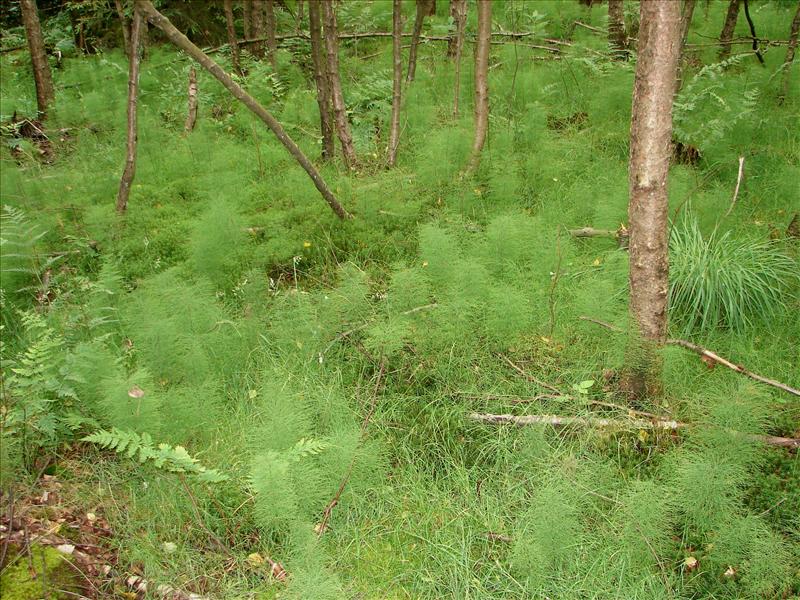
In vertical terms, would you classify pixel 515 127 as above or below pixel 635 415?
above

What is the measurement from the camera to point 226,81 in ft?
12.7

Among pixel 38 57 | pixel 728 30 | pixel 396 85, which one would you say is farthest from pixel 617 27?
pixel 38 57

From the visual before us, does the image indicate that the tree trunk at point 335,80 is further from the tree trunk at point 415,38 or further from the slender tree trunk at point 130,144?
the slender tree trunk at point 130,144

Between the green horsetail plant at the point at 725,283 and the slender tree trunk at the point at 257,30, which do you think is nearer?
the green horsetail plant at the point at 725,283

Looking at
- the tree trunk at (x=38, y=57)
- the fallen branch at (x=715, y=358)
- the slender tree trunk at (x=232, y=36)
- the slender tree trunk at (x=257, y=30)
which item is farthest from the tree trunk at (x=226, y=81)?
the slender tree trunk at (x=257, y=30)

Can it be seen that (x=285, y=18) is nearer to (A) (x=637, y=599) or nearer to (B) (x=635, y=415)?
(B) (x=635, y=415)

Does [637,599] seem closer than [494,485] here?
Yes

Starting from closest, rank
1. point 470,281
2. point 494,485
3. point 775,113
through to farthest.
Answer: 1. point 494,485
2. point 470,281
3. point 775,113

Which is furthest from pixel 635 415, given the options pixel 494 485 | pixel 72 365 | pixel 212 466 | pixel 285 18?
pixel 285 18

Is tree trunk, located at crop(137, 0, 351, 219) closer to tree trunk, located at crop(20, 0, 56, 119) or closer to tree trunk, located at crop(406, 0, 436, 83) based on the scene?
tree trunk, located at crop(406, 0, 436, 83)

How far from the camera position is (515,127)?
542 centimetres

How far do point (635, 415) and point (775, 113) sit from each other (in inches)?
146

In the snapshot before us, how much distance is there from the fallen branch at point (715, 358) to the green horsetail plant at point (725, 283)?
0.92 feet

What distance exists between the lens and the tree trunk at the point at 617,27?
670 cm
